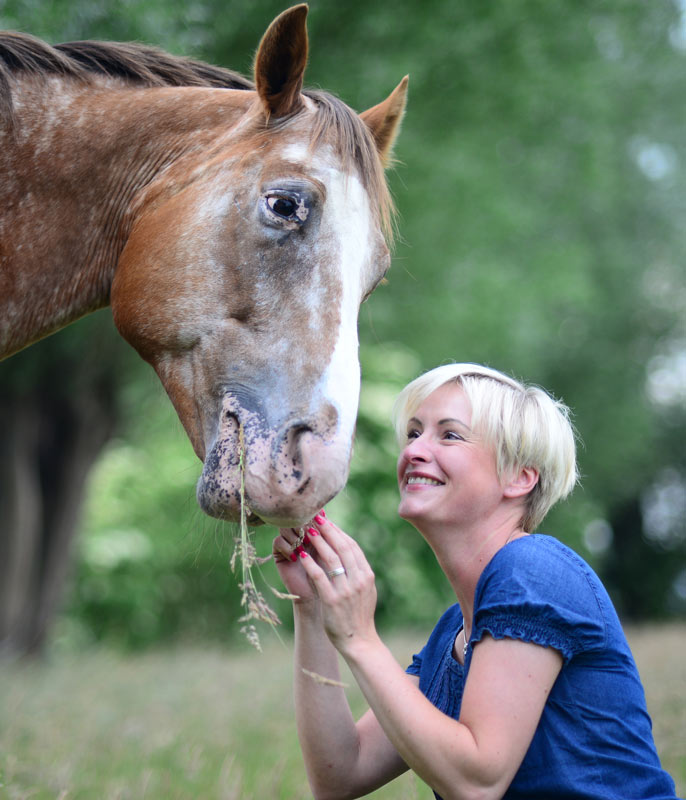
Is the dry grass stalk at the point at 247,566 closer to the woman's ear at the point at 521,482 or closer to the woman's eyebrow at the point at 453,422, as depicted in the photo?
the woman's eyebrow at the point at 453,422

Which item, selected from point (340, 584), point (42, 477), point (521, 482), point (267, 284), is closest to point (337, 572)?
point (340, 584)

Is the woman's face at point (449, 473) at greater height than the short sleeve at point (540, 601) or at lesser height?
greater

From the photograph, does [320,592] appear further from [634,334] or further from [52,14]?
[634,334]

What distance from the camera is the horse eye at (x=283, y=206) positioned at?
2.48 m

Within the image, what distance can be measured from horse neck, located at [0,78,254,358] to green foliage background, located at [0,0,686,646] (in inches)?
34.6

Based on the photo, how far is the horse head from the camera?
2.23 metres

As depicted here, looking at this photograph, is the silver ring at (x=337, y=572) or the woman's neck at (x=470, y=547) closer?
the silver ring at (x=337, y=572)

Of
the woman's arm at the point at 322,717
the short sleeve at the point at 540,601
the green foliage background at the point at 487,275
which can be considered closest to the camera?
the short sleeve at the point at 540,601

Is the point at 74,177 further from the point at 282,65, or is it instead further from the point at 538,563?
the point at 538,563

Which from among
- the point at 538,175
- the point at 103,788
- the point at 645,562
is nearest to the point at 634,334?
the point at 645,562

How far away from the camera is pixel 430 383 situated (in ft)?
8.75

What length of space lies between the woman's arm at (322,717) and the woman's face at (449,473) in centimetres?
40

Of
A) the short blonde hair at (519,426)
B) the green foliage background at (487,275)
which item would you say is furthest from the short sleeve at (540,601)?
the green foliage background at (487,275)

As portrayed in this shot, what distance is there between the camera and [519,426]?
8.29 ft
